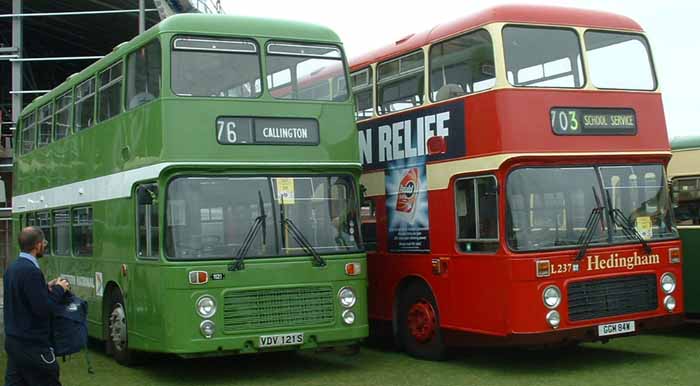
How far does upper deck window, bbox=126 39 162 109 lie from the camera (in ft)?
37.3

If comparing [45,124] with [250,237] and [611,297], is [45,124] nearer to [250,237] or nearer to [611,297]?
[250,237]

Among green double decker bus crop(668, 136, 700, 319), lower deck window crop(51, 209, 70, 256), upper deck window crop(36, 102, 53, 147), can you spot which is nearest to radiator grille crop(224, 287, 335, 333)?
lower deck window crop(51, 209, 70, 256)

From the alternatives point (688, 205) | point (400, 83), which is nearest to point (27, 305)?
point (400, 83)

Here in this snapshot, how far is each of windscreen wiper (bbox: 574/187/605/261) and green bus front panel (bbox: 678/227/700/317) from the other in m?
2.80

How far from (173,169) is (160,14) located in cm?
2323

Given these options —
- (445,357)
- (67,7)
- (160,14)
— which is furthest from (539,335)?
(67,7)

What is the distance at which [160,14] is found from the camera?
33.0m

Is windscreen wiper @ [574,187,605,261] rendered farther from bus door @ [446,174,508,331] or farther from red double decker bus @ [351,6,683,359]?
bus door @ [446,174,508,331]

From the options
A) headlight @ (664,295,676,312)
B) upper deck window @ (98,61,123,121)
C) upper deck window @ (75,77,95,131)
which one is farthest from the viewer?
upper deck window @ (75,77,95,131)

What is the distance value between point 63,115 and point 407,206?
5.97 m

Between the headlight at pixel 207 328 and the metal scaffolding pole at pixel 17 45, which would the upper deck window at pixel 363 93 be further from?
the metal scaffolding pole at pixel 17 45

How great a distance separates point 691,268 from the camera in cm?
1355

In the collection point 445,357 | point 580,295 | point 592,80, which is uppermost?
point 592,80

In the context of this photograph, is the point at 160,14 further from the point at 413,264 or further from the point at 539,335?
the point at 539,335
